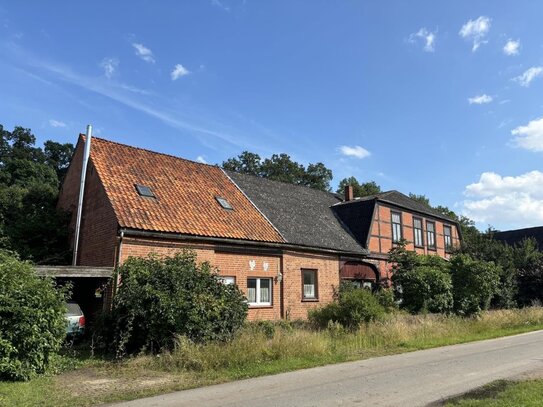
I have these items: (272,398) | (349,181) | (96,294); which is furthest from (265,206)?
(349,181)

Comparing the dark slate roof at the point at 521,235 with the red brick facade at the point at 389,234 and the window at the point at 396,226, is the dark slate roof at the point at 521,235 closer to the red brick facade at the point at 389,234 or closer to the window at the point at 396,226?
the red brick facade at the point at 389,234

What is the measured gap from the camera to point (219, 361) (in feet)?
35.6

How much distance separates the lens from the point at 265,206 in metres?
23.0

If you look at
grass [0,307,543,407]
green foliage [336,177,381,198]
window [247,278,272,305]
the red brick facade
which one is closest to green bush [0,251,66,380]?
grass [0,307,543,407]

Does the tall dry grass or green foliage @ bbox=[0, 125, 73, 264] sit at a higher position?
green foliage @ bbox=[0, 125, 73, 264]

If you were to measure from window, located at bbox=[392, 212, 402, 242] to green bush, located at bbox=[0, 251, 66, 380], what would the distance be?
19770 mm

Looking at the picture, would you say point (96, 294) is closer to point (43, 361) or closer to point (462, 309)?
point (43, 361)

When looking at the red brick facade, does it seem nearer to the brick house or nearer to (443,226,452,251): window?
the brick house

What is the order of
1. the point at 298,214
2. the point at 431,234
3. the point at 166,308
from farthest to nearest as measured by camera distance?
the point at 431,234 → the point at 298,214 → the point at 166,308

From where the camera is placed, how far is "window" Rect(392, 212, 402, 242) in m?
26.9

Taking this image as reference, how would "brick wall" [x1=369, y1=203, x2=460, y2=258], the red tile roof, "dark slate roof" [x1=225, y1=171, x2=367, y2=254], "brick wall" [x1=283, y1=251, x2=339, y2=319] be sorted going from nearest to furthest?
the red tile roof, "brick wall" [x1=283, y1=251, x2=339, y2=319], "dark slate roof" [x1=225, y1=171, x2=367, y2=254], "brick wall" [x1=369, y1=203, x2=460, y2=258]

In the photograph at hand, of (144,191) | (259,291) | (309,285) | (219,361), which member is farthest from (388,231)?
(219,361)

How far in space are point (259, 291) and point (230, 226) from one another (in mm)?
2826

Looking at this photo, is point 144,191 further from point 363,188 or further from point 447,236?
point 363,188
